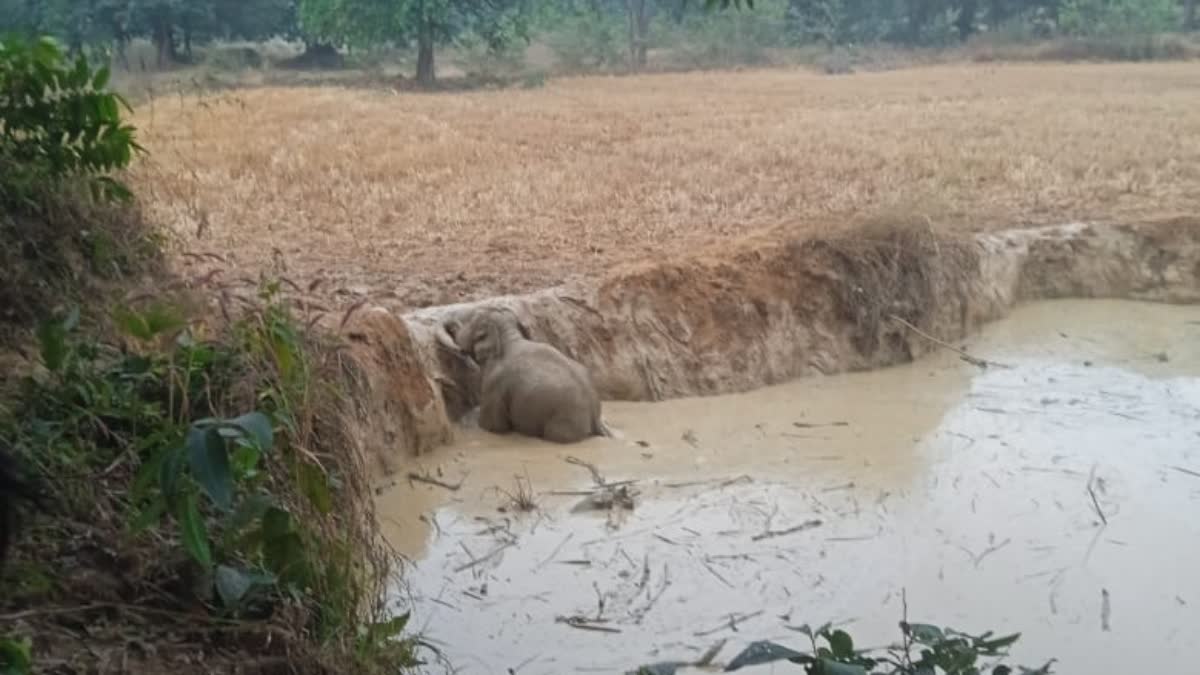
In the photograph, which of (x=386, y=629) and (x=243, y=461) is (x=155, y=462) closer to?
(x=243, y=461)

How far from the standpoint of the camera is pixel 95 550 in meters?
3.03

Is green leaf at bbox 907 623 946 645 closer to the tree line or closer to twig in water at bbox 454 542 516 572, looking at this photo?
twig in water at bbox 454 542 516 572

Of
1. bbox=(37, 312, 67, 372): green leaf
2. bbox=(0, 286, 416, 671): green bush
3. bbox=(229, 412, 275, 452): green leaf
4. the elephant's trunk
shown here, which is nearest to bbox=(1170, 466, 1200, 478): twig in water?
the elephant's trunk

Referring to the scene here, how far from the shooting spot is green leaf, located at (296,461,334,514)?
3248 millimetres

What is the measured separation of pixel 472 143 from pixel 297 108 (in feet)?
6.56

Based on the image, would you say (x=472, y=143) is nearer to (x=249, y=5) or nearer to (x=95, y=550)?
(x=249, y=5)

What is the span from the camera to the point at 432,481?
18.9ft

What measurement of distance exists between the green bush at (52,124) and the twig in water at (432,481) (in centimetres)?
181

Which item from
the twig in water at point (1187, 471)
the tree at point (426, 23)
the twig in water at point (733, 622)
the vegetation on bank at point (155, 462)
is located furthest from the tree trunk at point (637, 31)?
the twig in water at point (733, 622)

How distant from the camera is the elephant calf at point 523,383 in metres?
6.21

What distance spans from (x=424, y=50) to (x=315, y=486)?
16.6 m

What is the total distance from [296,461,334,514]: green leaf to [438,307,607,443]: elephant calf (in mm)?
2865

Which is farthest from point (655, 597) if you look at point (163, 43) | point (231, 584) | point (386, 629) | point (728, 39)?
point (728, 39)

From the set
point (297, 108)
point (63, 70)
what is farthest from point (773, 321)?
point (297, 108)
